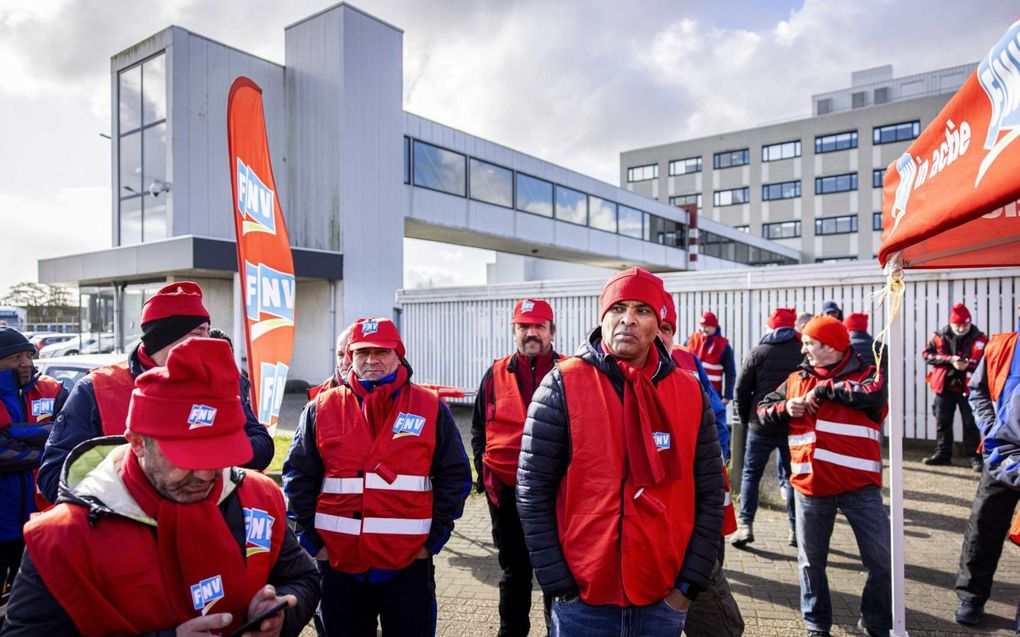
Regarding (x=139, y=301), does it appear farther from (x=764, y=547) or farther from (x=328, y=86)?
(x=764, y=547)

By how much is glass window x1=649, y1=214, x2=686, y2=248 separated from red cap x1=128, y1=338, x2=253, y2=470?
31.8 m

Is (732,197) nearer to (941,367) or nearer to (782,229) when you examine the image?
(782,229)

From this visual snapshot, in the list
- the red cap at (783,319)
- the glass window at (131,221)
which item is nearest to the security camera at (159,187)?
the glass window at (131,221)

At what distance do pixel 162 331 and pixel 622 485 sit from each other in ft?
7.01

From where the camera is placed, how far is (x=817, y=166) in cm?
4441

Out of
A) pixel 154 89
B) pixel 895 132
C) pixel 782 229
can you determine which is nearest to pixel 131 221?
pixel 154 89

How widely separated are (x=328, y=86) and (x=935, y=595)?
17.2 metres

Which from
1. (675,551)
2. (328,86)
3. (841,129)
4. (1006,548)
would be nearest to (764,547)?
(1006,548)

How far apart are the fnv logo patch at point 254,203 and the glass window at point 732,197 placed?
47.3 metres

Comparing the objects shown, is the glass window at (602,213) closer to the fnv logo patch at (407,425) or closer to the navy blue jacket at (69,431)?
the fnv logo patch at (407,425)

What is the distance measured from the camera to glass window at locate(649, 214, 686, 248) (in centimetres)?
3231

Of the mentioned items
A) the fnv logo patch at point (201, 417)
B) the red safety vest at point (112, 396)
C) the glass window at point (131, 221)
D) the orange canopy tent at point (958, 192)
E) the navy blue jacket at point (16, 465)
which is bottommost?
the navy blue jacket at point (16, 465)

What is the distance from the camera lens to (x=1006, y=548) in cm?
513

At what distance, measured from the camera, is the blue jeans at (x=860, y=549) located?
351 centimetres
